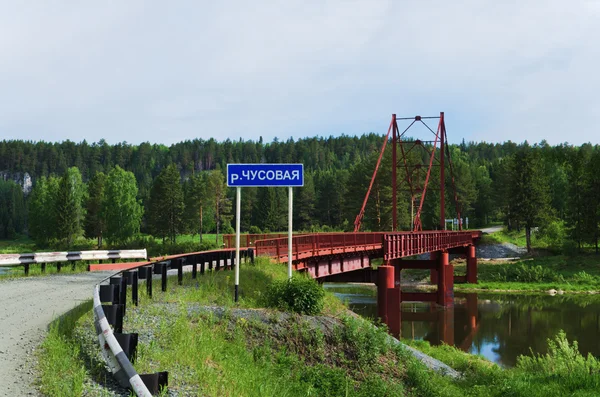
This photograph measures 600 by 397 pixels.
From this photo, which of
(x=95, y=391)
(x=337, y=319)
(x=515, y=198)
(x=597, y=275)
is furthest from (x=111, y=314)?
(x=515, y=198)

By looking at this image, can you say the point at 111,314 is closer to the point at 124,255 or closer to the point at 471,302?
the point at 124,255

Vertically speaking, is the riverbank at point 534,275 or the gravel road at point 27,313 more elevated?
the gravel road at point 27,313

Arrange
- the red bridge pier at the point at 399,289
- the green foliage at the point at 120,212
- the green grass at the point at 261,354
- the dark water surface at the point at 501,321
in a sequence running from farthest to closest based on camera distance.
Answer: the green foliage at the point at 120,212 < the red bridge pier at the point at 399,289 < the dark water surface at the point at 501,321 < the green grass at the point at 261,354

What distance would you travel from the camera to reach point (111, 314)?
824 cm

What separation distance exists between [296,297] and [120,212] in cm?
7710

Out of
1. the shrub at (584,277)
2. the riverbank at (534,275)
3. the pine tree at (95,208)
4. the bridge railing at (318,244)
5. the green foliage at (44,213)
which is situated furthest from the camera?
the pine tree at (95,208)

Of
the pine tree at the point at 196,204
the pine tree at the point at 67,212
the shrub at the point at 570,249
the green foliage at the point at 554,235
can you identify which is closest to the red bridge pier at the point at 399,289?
the shrub at the point at 570,249

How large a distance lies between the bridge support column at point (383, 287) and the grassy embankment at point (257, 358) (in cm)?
Answer: 1414

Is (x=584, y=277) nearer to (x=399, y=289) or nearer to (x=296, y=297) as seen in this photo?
(x=399, y=289)

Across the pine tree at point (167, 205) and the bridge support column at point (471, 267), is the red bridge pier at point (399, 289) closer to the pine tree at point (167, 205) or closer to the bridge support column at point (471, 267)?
the bridge support column at point (471, 267)

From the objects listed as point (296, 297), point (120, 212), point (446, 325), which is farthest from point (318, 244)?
point (120, 212)

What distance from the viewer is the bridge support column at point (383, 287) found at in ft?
102

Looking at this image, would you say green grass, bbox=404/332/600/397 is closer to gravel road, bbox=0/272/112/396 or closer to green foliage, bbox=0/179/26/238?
gravel road, bbox=0/272/112/396

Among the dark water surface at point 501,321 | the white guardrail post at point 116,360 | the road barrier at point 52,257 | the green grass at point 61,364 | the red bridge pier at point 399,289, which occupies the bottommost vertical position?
the dark water surface at point 501,321
